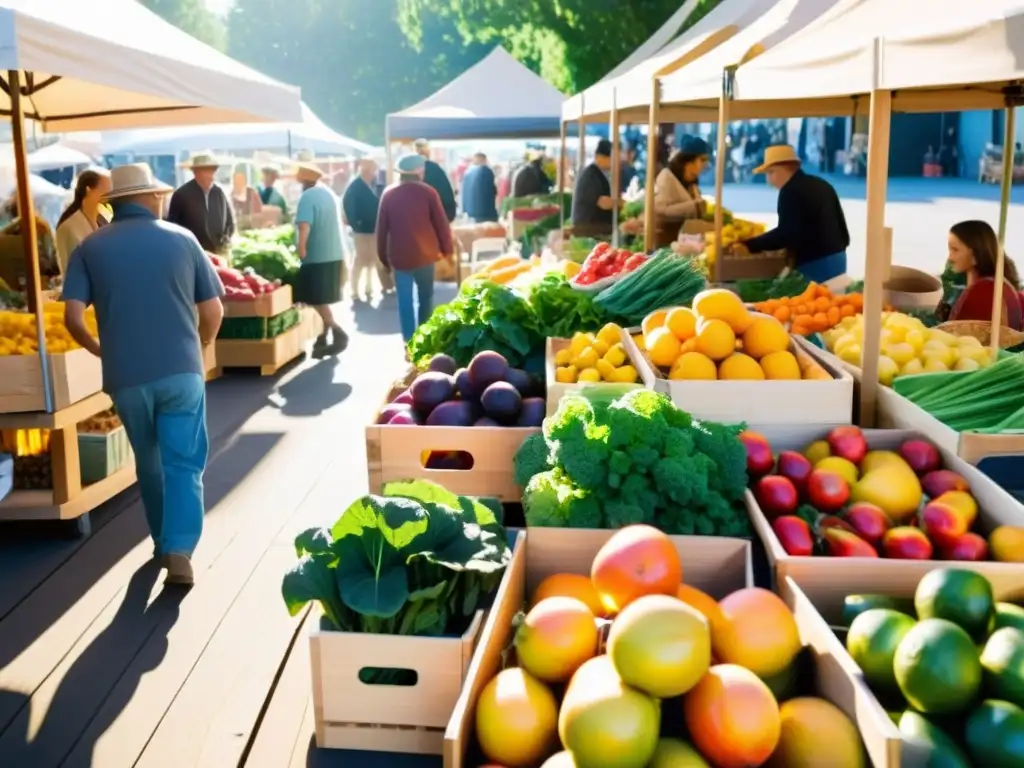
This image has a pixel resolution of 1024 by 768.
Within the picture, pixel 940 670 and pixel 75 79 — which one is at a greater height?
pixel 75 79

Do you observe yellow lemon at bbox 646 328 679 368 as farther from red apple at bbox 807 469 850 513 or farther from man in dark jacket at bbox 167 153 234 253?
man in dark jacket at bbox 167 153 234 253

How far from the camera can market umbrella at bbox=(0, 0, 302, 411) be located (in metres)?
4.01

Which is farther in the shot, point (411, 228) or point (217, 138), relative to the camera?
point (217, 138)

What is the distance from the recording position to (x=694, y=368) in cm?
411

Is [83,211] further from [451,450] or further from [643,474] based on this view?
[643,474]

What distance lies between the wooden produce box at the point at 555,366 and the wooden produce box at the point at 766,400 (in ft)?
0.80

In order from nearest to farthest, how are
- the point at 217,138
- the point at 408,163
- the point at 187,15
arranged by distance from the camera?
Answer: the point at 408,163
the point at 217,138
the point at 187,15

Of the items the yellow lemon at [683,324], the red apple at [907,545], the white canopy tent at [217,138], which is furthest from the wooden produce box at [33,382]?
the white canopy tent at [217,138]

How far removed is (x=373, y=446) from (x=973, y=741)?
2581 mm

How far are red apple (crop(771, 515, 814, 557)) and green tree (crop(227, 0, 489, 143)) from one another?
166 feet

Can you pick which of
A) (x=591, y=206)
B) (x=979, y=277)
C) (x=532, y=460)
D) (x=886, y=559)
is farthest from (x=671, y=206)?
(x=886, y=559)

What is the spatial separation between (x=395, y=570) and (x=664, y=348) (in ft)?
6.01

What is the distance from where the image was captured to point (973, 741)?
2.16 m

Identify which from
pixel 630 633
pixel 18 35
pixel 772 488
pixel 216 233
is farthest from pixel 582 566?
pixel 216 233
